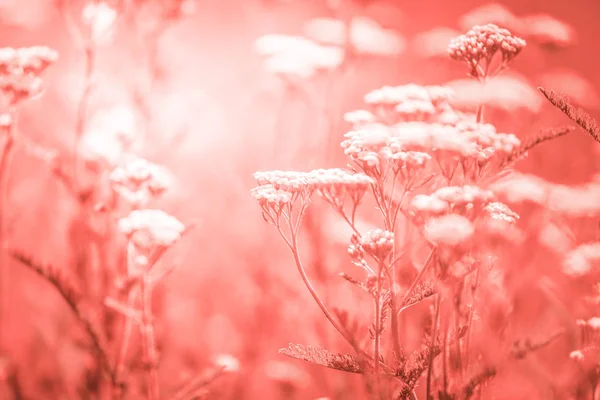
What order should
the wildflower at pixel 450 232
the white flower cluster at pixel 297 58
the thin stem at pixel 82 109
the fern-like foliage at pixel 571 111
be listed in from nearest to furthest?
the wildflower at pixel 450 232
the fern-like foliage at pixel 571 111
the thin stem at pixel 82 109
the white flower cluster at pixel 297 58

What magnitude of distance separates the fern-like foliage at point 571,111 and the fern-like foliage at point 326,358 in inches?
27.7

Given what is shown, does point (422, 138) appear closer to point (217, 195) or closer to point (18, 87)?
point (18, 87)

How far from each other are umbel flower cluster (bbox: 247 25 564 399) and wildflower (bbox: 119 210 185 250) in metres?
0.27

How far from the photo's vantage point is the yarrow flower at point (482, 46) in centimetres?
128

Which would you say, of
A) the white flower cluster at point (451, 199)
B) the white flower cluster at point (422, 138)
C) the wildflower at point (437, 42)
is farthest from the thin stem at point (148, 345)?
the wildflower at point (437, 42)

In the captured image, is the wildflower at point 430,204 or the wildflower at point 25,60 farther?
the wildflower at point 25,60

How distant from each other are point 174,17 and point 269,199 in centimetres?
126

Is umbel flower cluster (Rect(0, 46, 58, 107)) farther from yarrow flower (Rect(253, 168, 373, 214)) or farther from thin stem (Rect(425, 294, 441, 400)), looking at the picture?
thin stem (Rect(425, 294, 441, 400))

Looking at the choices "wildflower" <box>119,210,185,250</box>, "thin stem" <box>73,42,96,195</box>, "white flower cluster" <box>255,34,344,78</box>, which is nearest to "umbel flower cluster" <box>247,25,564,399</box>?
"wildflower" <box>119,210,185,250</box>

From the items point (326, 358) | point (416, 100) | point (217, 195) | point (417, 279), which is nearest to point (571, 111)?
point (416, 100)

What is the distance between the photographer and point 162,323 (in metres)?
2.05

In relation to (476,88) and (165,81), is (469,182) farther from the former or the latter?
(165,81)

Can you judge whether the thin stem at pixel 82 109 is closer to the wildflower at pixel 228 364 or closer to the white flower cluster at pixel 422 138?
the wildflower at pixel 228 364

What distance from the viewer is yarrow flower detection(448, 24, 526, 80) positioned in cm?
128
